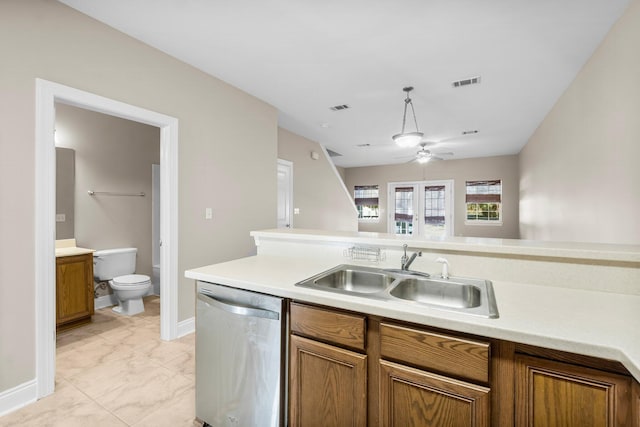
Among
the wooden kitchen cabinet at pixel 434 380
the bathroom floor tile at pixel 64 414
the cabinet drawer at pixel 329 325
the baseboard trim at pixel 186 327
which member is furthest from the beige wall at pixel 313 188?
the wooden kitchen cabinet at pixel 434 380

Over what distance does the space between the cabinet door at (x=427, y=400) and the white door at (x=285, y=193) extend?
396 centimetres

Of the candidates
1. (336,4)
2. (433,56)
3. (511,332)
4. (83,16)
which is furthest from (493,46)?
(83,16)

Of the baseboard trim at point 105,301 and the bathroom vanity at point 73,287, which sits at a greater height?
the bathroom vanity at point 73,287

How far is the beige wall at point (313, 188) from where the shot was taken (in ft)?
17.3

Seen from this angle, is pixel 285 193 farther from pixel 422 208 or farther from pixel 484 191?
pixel 484 191

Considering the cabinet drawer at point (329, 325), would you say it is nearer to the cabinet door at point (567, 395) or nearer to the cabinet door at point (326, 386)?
the cabinet door at point (326, 386)

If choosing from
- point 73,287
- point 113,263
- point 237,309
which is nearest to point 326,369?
point 237,309

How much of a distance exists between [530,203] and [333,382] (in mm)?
6140

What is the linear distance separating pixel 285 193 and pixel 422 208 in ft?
16.5

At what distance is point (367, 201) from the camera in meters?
9.34

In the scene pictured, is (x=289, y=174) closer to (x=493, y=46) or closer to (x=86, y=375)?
(x=493, y=46)

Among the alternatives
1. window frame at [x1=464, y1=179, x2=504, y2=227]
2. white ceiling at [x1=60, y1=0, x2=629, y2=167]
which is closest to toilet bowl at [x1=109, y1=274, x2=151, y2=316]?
white ceiling at [x1=60, y1=0, x2=629, y2=167]

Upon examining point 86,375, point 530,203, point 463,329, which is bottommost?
point 86,375

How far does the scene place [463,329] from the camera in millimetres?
992
